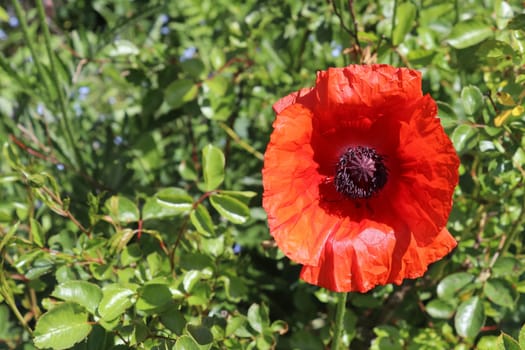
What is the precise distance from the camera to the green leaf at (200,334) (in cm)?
101

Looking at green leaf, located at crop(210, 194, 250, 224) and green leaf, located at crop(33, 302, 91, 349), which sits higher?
green leaf, located at crop(33, 302, 91, 349)

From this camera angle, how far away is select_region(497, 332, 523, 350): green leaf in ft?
2.88

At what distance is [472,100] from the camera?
45.0 inches

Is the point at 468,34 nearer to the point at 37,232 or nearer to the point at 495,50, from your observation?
the point at 495,50

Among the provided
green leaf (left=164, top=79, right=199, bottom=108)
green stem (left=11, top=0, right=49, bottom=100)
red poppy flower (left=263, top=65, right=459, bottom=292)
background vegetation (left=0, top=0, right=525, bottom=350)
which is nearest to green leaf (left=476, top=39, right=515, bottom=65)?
background vegetation (left=0, top=0, right=525, bottom=350)

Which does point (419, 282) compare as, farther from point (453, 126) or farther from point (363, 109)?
point (363, 109)

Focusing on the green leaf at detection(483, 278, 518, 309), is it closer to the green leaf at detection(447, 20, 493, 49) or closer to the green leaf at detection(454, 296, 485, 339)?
the green leaf at detection(454, 296, 485, 339)

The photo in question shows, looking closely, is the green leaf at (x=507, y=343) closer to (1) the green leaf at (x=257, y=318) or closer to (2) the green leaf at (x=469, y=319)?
(2) the green leaf at (x=469, y=319)

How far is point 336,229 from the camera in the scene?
1008mm

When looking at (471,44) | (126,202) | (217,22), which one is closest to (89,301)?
(126,202)

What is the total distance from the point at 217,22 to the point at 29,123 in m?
0.64

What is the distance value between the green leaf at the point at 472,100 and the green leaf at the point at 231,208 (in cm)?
43

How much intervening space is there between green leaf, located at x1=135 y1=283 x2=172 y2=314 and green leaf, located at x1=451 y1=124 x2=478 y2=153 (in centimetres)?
56

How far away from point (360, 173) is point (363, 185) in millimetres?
25
